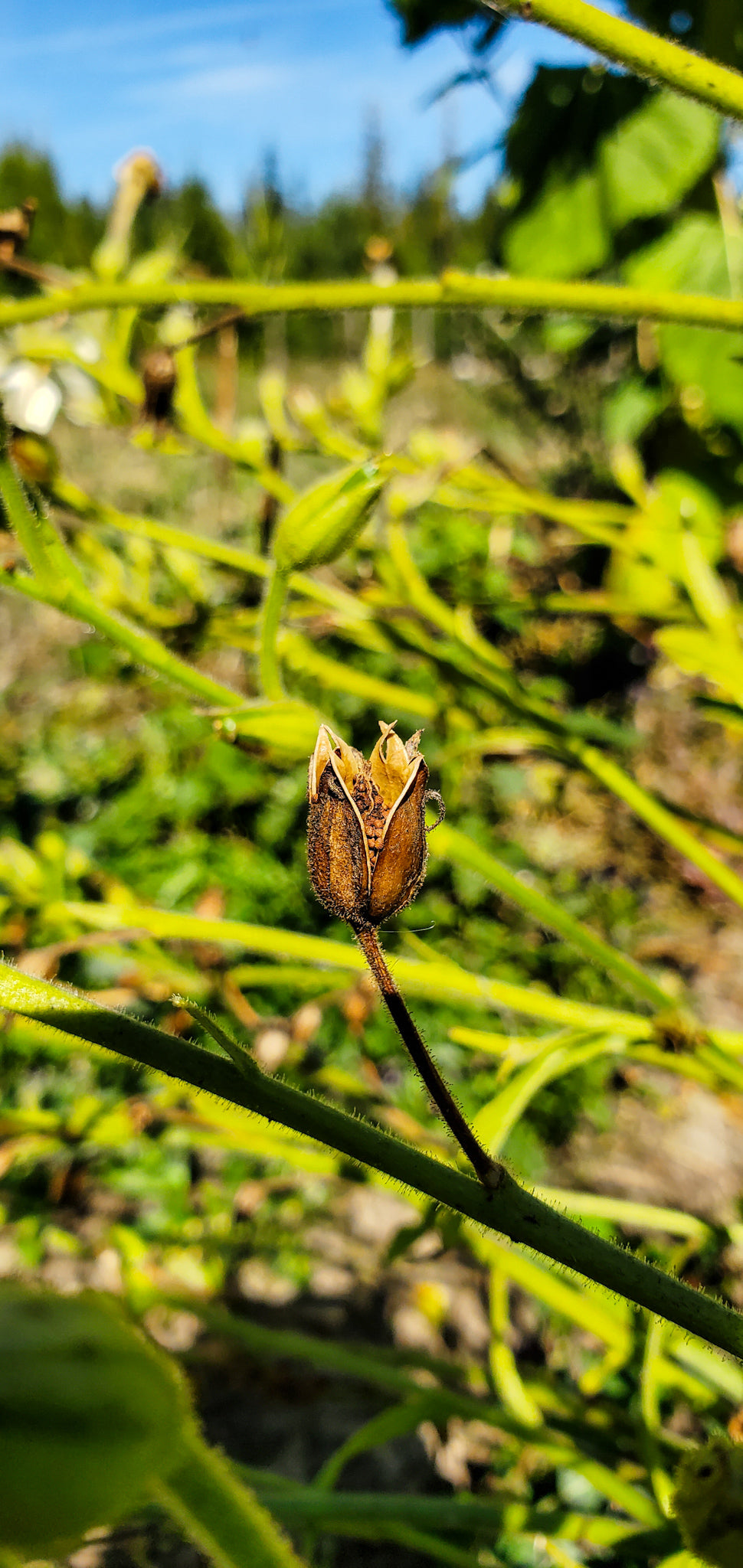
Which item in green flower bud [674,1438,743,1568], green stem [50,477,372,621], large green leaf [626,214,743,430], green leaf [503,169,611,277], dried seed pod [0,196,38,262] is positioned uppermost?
green leaf [503,169,611,277]

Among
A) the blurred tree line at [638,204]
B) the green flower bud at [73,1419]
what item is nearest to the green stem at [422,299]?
the blurred tree line at [638,204]

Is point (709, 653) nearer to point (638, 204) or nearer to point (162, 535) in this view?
point (638, 204)

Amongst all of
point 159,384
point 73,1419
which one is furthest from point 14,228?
point 73,1419

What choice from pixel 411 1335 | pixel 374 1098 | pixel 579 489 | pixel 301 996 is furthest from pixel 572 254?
pixel 579 489

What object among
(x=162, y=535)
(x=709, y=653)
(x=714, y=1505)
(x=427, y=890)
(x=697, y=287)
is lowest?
(x=714, y=1505)

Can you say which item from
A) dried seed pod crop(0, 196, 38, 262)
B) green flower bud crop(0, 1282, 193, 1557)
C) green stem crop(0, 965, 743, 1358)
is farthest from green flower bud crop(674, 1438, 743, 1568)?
dried seed pod crop(0, 196, 38, 262)

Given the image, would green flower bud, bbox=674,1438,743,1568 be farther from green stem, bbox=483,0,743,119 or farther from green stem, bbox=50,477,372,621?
green stem, bbox=50,477,372,621

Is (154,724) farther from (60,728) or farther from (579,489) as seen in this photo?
(579,489)
